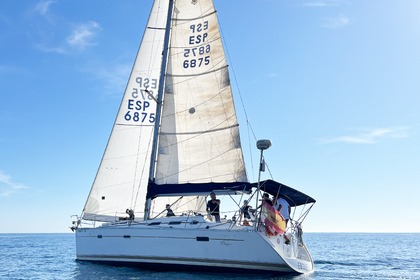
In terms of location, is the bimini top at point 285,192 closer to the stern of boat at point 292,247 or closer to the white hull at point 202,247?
the stern of boat at point 292,247

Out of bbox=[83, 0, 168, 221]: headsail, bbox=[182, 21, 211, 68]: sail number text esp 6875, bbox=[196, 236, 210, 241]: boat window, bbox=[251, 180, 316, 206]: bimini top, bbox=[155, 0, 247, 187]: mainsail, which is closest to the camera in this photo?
bbox=[196, 236, 210, 241]: boat window

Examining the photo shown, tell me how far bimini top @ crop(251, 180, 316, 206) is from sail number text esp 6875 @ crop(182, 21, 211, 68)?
6388 mm

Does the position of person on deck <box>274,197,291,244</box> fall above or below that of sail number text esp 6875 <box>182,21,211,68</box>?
below

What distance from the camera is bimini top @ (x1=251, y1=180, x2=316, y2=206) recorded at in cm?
1623

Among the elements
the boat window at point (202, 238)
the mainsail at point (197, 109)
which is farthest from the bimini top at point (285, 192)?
the boat window at point (202, 238)

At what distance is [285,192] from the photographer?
55.5ft

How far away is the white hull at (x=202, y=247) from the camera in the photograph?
14.8 meters

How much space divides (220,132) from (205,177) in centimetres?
201

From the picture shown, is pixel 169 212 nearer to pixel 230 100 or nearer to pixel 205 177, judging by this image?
pixel 205 177

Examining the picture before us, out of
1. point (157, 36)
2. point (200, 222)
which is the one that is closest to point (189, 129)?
point (200, 222)

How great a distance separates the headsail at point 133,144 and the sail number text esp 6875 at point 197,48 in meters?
2.34

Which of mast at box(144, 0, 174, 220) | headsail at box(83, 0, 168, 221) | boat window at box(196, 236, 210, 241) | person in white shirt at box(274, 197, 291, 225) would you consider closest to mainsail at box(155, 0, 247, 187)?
mast at box(144, 0, 174, 220)

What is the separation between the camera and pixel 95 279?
51.1 ft

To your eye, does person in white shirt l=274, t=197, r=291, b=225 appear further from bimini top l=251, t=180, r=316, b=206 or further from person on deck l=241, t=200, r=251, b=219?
person on deck l=241, t=200, r=251, b=219
